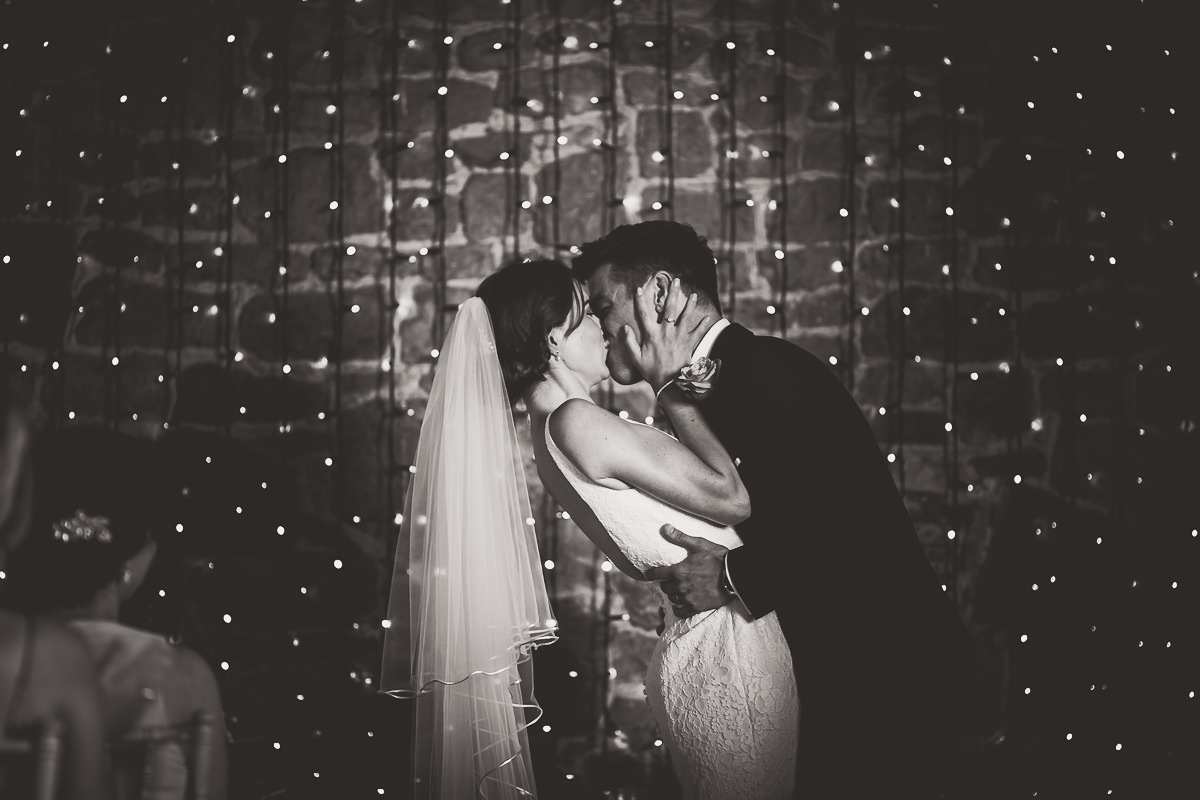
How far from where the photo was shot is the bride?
2238 mm

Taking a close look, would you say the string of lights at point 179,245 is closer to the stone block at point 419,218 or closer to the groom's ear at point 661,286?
the stone block at point 419,218

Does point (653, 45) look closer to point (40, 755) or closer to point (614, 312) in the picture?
point (614, 312)

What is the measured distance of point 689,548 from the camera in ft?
7.45

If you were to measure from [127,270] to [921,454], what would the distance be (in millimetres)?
3117

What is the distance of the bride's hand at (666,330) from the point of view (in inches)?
98.1

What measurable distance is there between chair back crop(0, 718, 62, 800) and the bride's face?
4.97ft

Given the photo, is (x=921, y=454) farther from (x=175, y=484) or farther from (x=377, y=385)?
(x=175, y=484)

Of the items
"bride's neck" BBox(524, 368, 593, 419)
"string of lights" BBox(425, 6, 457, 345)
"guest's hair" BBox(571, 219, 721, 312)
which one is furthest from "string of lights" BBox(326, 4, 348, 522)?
"guest's hair" BBox(571, 219, 721, 312)

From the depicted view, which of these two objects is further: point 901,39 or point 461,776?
point 901,39

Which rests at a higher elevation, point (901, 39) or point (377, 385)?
point (901, 39)

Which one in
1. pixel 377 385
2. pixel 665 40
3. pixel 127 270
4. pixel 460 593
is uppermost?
pixel 665 40

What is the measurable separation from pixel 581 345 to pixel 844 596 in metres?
0.90

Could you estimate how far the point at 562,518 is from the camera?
12.1ft

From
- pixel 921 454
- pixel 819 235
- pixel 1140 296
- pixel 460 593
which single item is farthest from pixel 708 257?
pixel 1140 296
